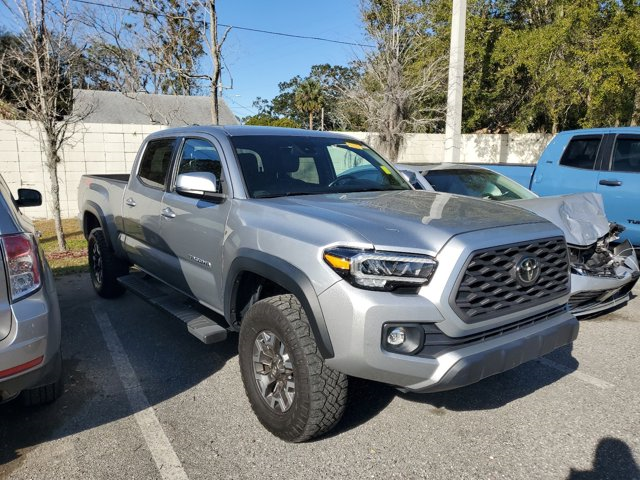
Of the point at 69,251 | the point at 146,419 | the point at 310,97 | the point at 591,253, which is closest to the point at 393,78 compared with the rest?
the point at 69,251

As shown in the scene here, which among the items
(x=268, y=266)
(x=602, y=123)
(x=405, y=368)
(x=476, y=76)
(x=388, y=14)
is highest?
(x=388, y=14)

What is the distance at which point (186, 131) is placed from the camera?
4.47m

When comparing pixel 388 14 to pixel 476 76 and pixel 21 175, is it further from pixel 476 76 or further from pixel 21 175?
pixel 21 175

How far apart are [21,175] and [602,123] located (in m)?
15.8

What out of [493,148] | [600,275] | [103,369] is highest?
[493,148]

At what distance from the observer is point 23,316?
2623 millimetres

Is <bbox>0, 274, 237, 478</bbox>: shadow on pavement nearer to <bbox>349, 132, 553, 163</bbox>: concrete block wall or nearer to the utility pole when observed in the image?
the utility pole

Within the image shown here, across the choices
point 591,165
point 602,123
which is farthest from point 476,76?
point 591,165

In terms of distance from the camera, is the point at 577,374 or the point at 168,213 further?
the point at 168,213

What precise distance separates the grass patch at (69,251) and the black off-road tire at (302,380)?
17.2 ft

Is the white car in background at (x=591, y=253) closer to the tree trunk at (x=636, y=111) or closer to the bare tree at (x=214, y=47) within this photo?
the bare tree at (x=214, y=47)

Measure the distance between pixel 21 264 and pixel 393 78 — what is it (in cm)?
1258

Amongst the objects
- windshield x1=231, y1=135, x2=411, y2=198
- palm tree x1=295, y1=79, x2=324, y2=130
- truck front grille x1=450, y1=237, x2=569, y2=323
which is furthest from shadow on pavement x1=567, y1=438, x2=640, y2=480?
palm tree x1=295, y1=79, x2=324, y2=130

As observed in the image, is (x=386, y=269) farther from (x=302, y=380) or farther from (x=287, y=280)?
(x=302, y=380)
